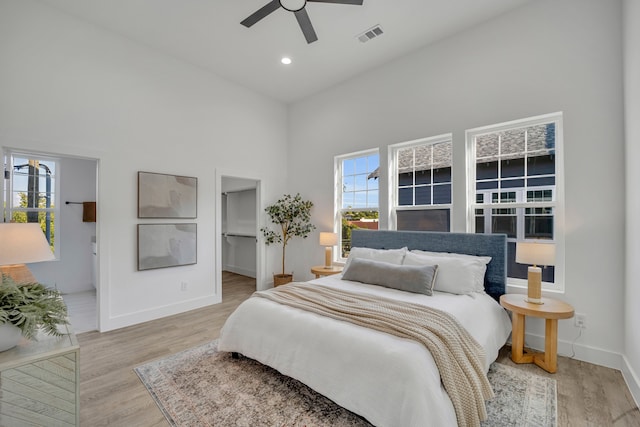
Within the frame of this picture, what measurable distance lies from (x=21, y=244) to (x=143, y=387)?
146 centimetres

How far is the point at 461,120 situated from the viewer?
135 inches

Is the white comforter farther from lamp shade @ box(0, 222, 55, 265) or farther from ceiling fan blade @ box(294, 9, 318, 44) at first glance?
ceiling fan blade @ box(294, 9, 318, 44)

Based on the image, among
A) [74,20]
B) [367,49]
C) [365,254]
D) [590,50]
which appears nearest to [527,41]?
[590,50]

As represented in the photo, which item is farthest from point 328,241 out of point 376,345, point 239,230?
point 239,230

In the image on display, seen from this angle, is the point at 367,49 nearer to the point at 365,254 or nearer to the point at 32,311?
the point at 365,254

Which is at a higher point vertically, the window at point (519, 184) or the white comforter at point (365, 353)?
the window at point (519, 184)

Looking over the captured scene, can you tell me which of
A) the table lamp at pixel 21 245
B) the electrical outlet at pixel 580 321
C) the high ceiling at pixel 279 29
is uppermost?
the high ceiling at pixel 279 29

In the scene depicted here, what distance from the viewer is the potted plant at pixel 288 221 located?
16.5ft

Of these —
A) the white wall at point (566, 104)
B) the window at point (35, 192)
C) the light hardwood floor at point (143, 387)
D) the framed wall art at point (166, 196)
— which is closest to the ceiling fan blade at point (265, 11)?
the white wall at point (566, 104)

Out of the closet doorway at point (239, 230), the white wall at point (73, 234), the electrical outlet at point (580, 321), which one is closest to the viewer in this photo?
the electrical outlet at point (580, 321)

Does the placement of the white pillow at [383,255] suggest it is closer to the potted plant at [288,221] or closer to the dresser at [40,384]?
the potted plant at [288,221]

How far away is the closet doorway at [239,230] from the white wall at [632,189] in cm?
535

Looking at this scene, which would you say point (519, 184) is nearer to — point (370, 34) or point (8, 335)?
point (370, 34)

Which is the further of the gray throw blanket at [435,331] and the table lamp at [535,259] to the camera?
the table lamp at [535,259]
